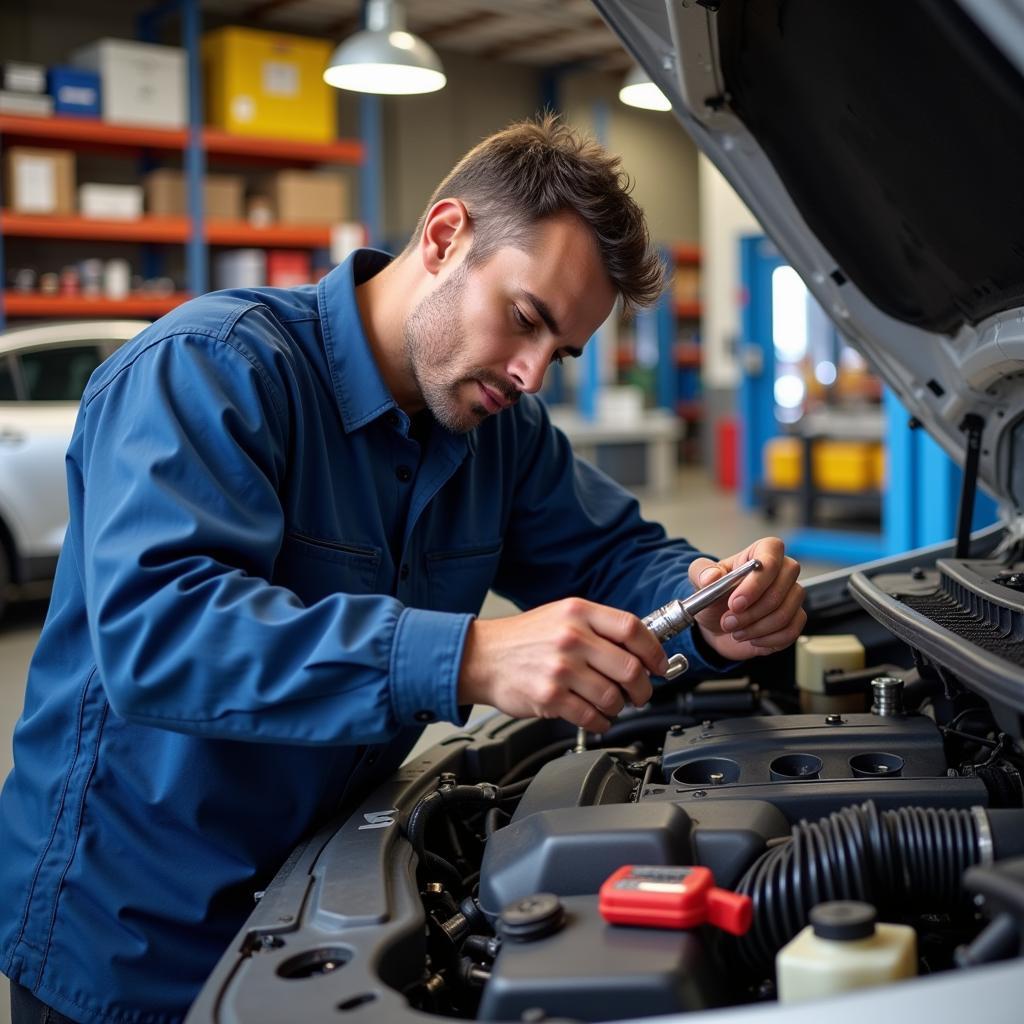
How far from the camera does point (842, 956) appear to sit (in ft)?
2.35

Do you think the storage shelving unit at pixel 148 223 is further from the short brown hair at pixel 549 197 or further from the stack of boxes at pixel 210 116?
the short brown hair at pixel 549 197

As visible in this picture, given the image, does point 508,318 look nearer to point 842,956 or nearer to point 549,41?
point 842,956

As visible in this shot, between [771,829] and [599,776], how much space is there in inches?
8.5

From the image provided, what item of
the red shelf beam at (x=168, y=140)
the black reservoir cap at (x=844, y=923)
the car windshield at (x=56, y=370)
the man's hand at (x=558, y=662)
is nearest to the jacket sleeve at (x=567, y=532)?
the man's hand at (x=558, y=662)

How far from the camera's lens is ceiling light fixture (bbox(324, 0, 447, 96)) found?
502cm

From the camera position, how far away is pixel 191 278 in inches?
278

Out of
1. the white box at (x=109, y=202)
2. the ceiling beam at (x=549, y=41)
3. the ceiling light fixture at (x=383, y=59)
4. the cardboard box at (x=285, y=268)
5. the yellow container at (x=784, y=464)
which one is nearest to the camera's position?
the ceiling light fixture at (x=383, y=59)

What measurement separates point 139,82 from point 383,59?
246 centimetres

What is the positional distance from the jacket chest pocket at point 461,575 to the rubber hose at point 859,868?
25.3 inches

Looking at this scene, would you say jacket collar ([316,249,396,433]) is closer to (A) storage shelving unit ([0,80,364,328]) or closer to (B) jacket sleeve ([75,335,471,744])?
(B) jacket sleeve ([75,335,471,744])

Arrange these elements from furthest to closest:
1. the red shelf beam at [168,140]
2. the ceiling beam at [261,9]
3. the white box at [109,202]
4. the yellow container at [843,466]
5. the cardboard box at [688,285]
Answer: the cardboard box at [688,285] → the ceiling beam at [261,9] → the yellow container at [843,466] → the white box at [109,202] → the red shelf beam at [168,140]

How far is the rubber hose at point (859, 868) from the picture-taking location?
84 centimetres

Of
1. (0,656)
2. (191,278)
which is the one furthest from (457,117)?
(0,656)

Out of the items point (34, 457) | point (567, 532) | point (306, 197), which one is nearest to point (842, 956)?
point (567, 532)
